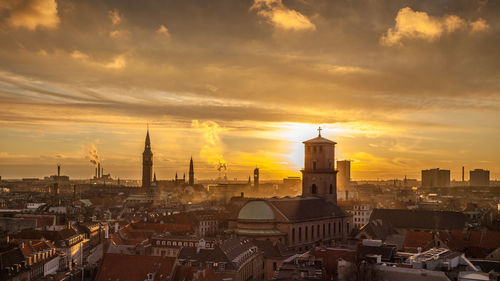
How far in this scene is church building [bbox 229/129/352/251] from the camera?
3652 inches

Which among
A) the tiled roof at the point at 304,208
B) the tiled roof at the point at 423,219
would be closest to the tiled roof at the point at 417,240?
the tiled roof at the point at 304,208

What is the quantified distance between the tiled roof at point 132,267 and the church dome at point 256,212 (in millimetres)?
29741

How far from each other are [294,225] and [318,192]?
2623cm

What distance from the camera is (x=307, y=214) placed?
100 metres

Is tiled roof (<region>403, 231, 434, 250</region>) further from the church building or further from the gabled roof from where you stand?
the gabled roof

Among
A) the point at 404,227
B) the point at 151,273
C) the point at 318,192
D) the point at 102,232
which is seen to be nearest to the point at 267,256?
the point at 151,273

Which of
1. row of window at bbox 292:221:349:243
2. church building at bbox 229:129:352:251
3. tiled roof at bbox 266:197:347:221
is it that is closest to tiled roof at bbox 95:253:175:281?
church building at bbox 229:129:352:251

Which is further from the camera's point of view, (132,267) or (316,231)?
(316,231)

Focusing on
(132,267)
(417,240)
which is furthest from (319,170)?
(132,267)

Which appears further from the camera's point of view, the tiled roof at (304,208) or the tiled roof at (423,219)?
the tiled roof at (423,219)

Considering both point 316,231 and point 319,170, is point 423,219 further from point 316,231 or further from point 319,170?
point 316,231

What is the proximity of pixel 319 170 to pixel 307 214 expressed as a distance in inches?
800

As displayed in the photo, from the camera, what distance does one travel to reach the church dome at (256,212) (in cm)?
9381

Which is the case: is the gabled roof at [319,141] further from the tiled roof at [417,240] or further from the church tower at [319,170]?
the tiled roof at [417,240]
